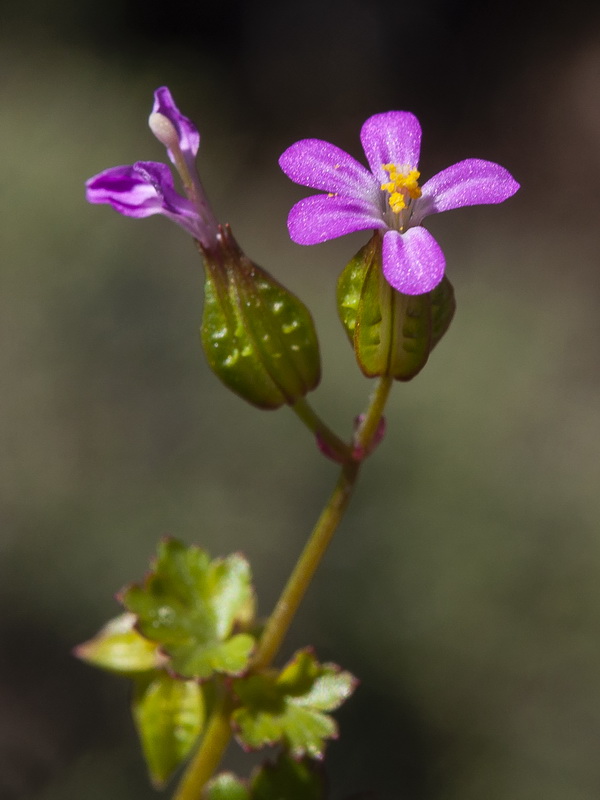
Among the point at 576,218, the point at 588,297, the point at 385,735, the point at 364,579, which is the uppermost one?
the point at 576,218

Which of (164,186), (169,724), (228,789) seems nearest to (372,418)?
(164,186)

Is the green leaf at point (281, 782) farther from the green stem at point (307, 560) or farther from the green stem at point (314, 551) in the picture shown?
the green stem at point (314, 551)

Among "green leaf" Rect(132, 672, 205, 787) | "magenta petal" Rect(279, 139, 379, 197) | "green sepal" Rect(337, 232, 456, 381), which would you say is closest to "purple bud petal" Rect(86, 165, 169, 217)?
"magenta petal" Rect(279, 139, 379, 197)

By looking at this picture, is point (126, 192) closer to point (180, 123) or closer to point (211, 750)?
point (180, 123)

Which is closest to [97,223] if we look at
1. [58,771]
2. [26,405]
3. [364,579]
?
[26,405]

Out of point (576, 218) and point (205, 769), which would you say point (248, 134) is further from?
point (205, 769)
